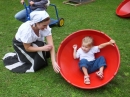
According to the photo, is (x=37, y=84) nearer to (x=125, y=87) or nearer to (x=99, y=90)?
(x=99, y=90)

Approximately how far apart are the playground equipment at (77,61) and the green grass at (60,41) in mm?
87

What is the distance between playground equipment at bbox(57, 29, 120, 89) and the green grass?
0.09 metres

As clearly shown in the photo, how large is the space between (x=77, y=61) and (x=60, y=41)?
2.69 feet

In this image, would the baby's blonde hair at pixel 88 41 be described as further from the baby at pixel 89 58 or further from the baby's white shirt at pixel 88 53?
the baby's white shirt at pixel 88 53

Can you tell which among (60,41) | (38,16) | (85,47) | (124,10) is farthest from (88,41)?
(124,10)

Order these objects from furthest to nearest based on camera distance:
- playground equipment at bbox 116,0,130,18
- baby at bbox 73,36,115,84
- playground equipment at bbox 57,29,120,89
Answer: playground equipment at bbox 116,0,130,18
baby at bbox 73,36,115,84
playground equipment at bbox 57,29,120,89

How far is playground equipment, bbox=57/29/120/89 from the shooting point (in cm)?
274

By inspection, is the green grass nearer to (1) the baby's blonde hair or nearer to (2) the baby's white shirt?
(2) the baby's white shirt

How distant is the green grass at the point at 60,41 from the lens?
Answer: 265cm

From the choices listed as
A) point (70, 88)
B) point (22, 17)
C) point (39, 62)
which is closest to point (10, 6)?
point (22, 17)

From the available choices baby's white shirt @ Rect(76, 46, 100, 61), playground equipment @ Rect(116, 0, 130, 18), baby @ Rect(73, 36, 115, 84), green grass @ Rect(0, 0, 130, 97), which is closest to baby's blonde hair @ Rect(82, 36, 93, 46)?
baby @ Rect(73, 36, 115, 84)

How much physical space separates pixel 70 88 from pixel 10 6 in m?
3.57

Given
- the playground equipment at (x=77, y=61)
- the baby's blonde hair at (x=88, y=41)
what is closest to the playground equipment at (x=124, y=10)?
the playground equipment at (x=77, y=61)

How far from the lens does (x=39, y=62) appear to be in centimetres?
303
